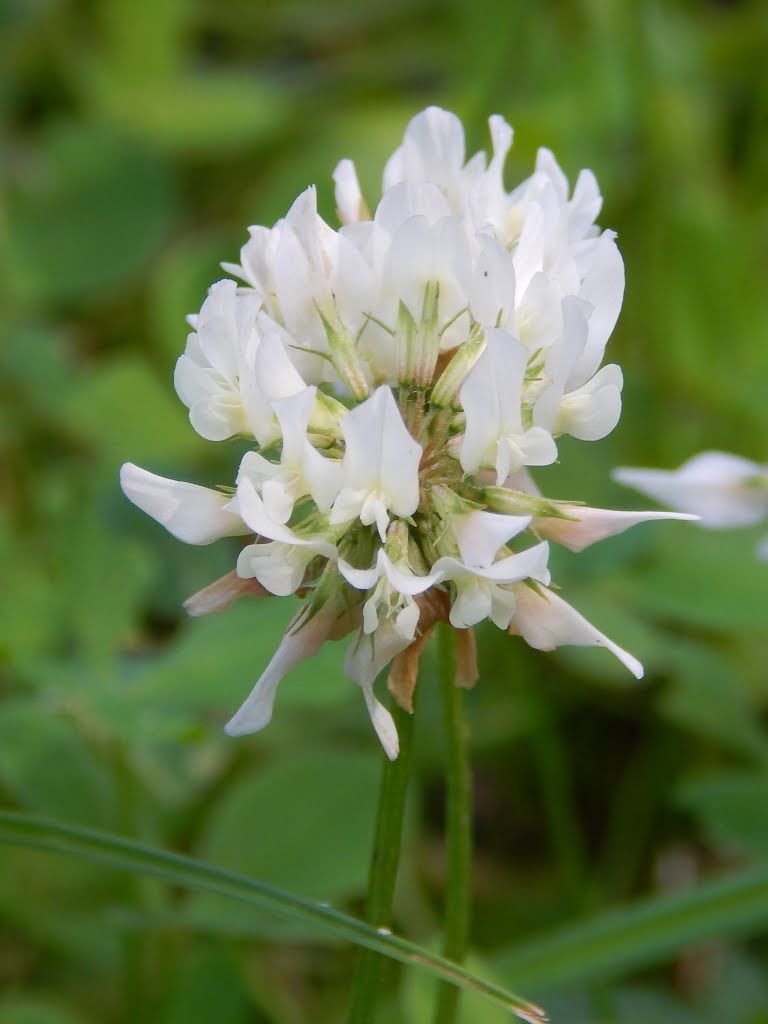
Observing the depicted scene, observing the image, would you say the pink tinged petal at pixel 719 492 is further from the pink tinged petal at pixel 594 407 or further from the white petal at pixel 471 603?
the white petal at pixel 471 603

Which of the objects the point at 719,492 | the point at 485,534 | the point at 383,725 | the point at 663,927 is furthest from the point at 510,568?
the point at 719,492

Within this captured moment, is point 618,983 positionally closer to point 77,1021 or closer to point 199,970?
point 199,970

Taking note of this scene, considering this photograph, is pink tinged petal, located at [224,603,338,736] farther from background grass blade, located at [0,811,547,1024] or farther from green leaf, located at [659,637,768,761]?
green leaf, located at [659,637,768,761]

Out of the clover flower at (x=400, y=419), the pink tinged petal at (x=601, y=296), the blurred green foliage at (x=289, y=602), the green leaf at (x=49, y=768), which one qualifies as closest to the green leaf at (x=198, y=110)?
the blurred green foliage at (x=289, y=602)

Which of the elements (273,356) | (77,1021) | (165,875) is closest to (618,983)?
(77,1021)

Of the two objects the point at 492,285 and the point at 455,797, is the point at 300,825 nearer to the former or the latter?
the point at 455,797

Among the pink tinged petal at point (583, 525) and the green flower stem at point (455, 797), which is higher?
the pink tinged petal at point (583, 525)
